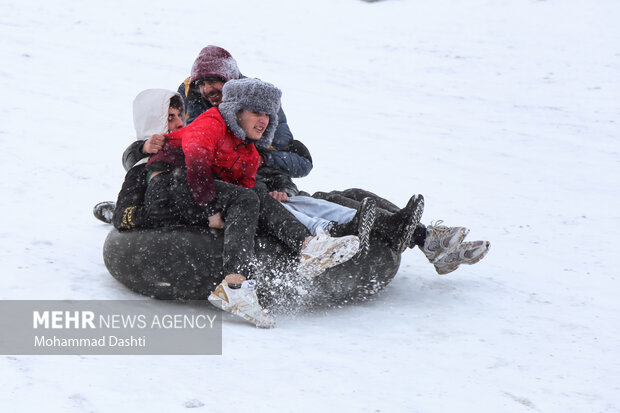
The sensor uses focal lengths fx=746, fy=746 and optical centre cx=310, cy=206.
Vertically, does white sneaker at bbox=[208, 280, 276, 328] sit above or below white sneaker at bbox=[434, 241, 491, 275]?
below

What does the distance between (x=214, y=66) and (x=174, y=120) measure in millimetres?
421

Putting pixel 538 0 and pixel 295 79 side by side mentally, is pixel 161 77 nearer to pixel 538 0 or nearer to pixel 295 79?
pixel 295 79

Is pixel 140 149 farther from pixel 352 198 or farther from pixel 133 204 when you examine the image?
pixel 352 198

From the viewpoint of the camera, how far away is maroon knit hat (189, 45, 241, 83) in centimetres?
458

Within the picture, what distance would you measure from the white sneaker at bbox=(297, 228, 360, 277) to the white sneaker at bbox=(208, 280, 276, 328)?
0.30 metres

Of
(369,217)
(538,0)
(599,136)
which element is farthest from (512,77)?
(369,217)

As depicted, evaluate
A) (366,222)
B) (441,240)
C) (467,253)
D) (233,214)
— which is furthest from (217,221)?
(467,253)

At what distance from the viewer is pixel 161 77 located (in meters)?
9.72

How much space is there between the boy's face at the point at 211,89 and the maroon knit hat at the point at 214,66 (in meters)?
0.04

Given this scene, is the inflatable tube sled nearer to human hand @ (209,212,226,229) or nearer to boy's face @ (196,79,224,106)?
human hand @ (209,212,226,229)

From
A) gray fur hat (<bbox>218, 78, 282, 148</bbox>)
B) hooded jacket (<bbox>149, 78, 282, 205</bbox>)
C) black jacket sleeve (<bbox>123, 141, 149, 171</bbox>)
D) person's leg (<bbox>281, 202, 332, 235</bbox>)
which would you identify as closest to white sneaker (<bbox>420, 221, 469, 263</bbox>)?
person's leg (<bbox>281, 202, 332, 235</bbox>)

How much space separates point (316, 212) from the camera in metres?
4.26

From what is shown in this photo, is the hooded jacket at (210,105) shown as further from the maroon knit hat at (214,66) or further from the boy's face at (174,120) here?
the boy's face at (174,120)

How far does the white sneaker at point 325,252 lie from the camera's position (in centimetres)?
370
